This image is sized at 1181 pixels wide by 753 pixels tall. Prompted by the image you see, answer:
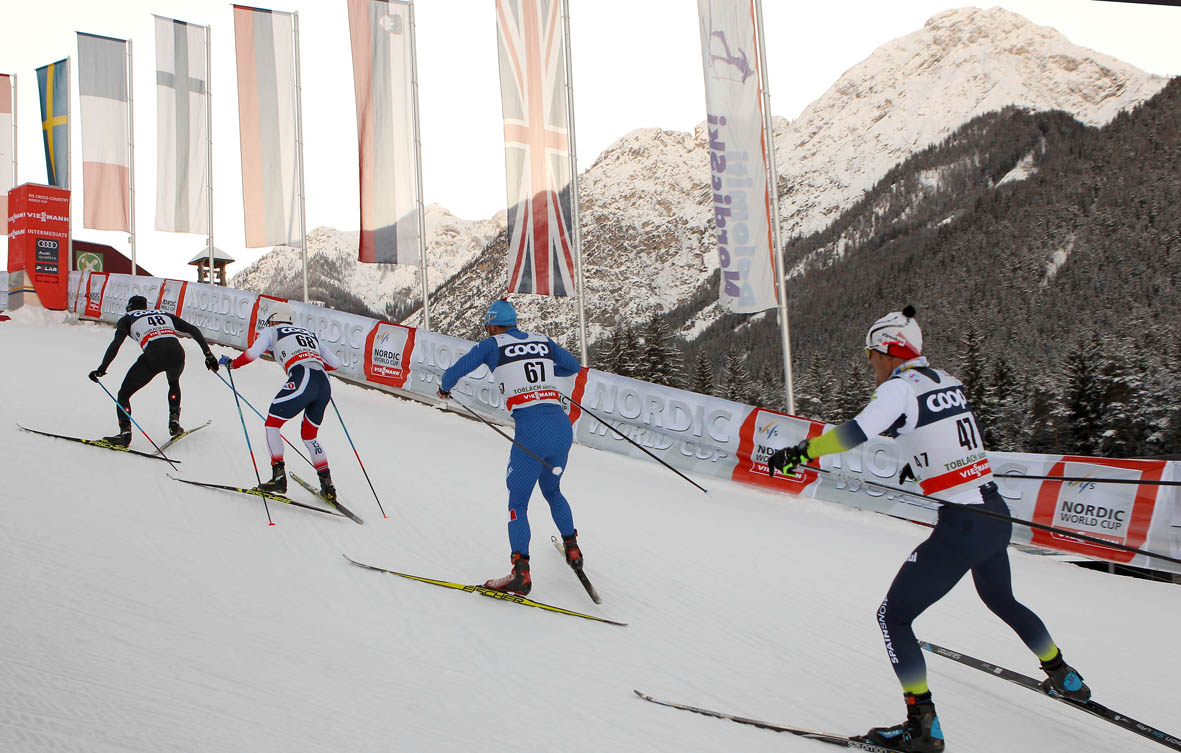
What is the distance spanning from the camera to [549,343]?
523 cm

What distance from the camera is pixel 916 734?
10.5 feet

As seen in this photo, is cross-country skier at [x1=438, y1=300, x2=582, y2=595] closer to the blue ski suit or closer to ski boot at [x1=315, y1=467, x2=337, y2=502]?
the blue ski suit

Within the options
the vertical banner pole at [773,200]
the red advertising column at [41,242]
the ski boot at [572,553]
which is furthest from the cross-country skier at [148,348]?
the red advertising column at [41,242]

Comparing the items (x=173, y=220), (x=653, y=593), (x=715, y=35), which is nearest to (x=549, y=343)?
(x=653, y=593)

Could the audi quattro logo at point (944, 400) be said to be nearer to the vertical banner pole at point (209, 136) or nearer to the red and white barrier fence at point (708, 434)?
the red and white barrier fence at point (708, 434)

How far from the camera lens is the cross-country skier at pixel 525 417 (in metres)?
4.97

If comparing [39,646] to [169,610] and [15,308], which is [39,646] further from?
[15,308]

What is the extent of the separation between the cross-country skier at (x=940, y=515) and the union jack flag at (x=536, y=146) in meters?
11.2

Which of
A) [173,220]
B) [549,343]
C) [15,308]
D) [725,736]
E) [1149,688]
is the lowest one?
[1149,688]

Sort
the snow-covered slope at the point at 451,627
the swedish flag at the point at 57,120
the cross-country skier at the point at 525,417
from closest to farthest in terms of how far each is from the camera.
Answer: the snow-covered slope at the point at 451,627 < the cross-country skier at the point at 525,417 < the swedish flag at the point at 57,120

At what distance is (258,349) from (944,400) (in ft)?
18.1

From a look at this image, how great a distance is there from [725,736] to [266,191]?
17597mm

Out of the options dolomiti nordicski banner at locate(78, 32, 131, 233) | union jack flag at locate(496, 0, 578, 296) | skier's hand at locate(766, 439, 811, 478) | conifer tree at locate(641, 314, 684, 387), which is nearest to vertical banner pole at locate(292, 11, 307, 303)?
dolomiti nordicski banner at locate(78, 32, 131, 233)

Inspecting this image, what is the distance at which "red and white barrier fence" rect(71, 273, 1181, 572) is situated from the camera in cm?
785
